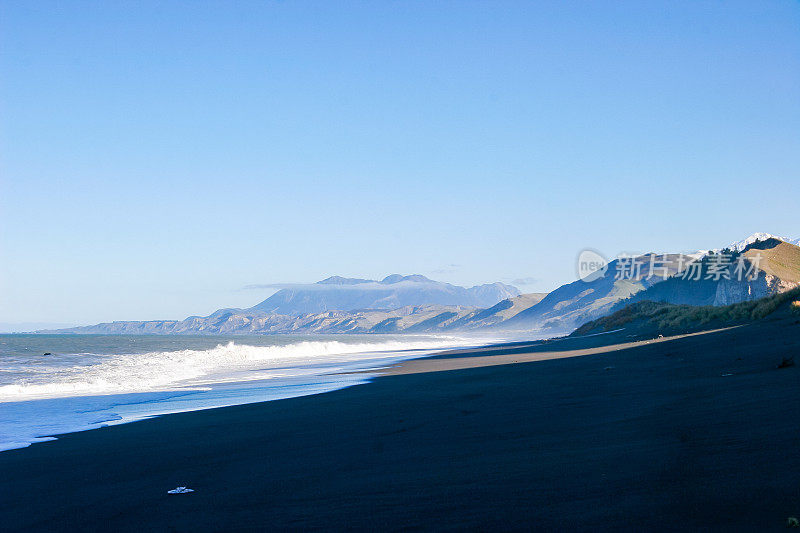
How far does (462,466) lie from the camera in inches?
215

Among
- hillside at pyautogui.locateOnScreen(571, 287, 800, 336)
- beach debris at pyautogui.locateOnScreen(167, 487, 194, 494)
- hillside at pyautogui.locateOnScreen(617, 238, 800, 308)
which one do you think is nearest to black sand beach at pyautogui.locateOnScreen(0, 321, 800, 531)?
beach debris at pyautogui.locateOnScreen(167, 487, 194, 494)

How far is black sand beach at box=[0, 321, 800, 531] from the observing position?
3.88 metres

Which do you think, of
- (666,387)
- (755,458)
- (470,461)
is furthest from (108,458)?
(666,387)

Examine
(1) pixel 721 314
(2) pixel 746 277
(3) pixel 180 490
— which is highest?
(2) pixel 746 277

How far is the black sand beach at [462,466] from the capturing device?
153 inches

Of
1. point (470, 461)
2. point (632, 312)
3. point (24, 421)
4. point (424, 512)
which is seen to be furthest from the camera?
point (632, 312)

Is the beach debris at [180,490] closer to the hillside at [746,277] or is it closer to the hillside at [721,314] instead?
the hillside at [721,314]

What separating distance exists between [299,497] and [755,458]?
3.14 m

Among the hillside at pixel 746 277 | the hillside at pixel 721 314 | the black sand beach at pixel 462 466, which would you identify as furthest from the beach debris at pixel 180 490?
the hillside at pixel 746 277

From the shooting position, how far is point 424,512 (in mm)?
4191

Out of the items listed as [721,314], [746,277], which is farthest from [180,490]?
[746,277]

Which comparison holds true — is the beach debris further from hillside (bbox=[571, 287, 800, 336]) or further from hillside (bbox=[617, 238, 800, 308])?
hillside (bbox=[617, 238, 800, 308])

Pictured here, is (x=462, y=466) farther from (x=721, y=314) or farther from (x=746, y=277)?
(x=746, y=277)

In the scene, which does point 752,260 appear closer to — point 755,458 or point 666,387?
point 666,387
